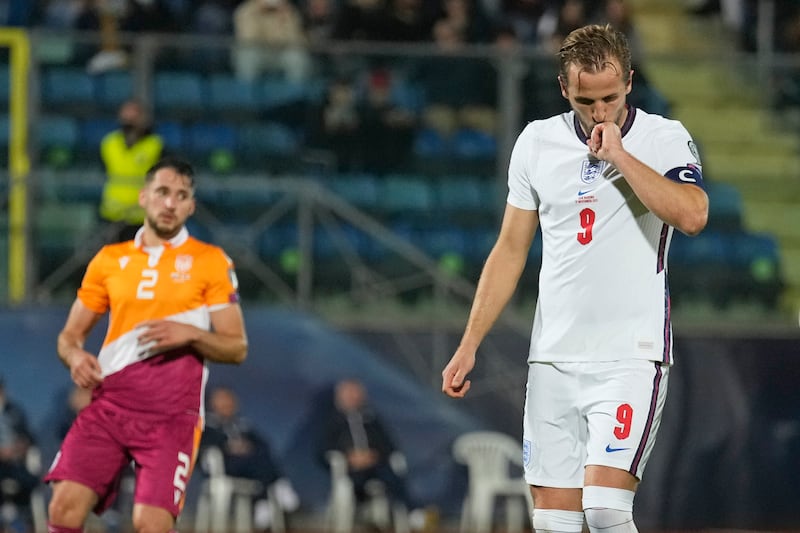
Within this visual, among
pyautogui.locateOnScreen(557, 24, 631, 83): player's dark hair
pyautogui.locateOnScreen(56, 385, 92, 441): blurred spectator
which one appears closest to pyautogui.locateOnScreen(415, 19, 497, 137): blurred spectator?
pyautogui.locateOnScreen(56, 385, 92, 441): blurred spectator

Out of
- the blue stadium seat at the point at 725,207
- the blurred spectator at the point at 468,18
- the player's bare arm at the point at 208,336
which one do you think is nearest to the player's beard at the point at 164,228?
the player's bare arm at the point at 208,336

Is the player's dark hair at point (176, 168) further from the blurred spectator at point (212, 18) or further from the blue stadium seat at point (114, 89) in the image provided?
the blurred spectator at point (212, 18)

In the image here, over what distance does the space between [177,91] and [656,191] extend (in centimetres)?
772

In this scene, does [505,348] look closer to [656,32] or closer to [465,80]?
[465,80]

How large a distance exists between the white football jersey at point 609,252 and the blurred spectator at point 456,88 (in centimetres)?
704

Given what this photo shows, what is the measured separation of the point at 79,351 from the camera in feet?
23.2

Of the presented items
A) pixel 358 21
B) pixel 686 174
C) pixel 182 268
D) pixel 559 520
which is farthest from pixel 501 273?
pixel 358 21

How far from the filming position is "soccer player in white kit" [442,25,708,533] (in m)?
5.11

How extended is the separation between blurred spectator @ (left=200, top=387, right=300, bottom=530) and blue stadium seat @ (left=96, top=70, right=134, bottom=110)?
8.02 feet

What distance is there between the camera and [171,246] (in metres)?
7.33

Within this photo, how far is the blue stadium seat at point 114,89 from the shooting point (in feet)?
39.3

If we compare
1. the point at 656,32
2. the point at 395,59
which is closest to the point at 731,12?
the point at 656,32

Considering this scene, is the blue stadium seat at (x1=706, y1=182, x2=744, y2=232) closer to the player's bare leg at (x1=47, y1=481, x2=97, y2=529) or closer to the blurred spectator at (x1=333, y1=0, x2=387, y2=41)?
the blurred spectator at (x1=333, y1=0, x2=387, y2=41)

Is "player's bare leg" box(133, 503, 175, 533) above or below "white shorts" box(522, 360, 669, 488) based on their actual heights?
below
